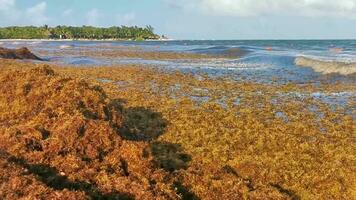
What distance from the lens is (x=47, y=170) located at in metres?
7.78

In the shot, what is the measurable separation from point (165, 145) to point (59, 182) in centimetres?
534

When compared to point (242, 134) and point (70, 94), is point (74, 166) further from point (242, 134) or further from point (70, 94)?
point (242, 134)

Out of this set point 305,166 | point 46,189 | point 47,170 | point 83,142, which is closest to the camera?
point 46,189

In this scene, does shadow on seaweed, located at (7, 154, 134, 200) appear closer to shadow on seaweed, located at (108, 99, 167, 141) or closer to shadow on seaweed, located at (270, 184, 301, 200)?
shadow on seaweed, located at (108, 99, 167, 141)

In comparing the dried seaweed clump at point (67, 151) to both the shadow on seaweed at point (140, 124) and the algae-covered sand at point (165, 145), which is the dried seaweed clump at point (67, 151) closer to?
the algae-covered sand at point (165, 145)

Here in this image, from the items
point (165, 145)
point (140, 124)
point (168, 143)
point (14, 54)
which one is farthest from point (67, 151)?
point (14, 54)

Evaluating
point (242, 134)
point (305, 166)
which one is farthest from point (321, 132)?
point (305, 166)

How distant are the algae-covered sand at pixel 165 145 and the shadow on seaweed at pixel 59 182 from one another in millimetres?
20

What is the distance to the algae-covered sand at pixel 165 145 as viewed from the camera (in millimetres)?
7629

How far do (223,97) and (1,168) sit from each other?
1469cm

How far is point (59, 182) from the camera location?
7312mm

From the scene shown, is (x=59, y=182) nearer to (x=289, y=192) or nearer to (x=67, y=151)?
(x=67, y=151)

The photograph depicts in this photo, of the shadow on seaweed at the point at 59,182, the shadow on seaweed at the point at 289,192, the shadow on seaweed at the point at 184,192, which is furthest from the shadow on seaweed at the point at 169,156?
the shadow on seaweed at the point at 289,192

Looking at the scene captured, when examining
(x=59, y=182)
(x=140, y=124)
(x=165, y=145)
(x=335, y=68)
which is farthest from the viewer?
(x=335, y=68)
